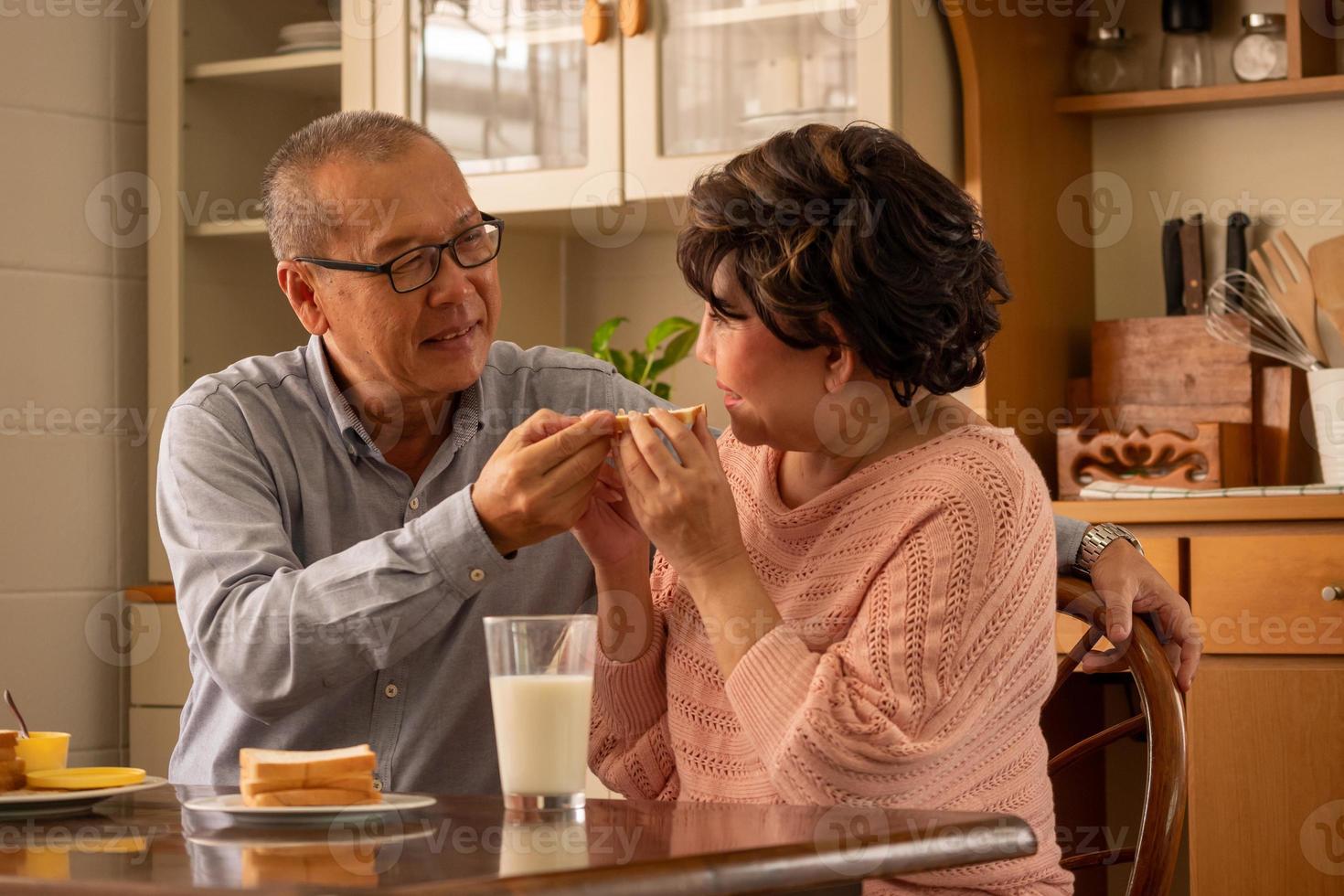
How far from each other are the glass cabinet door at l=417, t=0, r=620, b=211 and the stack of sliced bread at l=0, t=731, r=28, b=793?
1773 mm

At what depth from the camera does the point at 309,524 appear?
5.56ft

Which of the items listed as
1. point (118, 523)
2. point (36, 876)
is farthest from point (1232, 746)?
point (118, 523)

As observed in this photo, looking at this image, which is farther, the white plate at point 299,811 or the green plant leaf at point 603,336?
the green plant leaf at point 603,336

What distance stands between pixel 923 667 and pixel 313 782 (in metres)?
0.44

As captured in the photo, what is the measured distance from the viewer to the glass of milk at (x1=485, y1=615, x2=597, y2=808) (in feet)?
3.41

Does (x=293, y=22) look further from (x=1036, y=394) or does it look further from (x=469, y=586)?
(x=469, y=586)

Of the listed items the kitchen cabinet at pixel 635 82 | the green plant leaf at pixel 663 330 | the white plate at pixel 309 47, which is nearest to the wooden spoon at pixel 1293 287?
the kitchen cabinet at pixel 635 82

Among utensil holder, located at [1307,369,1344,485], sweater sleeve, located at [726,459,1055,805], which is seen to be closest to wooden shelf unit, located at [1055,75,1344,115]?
utensil holder, located at [1307,369,1344,485]

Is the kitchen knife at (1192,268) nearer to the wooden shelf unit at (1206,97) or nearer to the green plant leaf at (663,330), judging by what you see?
the wooden shelf unit at (1206,97)

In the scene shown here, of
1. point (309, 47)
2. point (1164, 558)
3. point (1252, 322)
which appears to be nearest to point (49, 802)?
point (1164, 558)

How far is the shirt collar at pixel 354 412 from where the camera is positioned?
5.66ft

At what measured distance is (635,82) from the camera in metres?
2.76

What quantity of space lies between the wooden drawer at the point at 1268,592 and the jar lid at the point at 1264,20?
36.5 inches

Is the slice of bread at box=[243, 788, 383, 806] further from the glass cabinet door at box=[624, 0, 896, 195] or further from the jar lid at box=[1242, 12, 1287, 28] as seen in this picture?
the jar lid at box=[1242, 12, 1287, 28]
